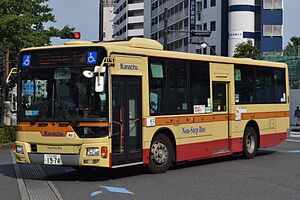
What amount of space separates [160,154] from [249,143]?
4.91 m

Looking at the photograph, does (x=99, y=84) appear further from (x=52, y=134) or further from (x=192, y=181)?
(x=192, y=181)

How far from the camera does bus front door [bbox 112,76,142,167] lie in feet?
39.8

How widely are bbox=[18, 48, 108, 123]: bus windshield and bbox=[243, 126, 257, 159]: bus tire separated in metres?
6.70

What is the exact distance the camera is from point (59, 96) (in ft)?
40.0

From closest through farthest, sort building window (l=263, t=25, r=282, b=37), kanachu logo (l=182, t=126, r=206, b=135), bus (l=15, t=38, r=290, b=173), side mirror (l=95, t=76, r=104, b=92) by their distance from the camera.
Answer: side mirror (l=95, t=76, r=104, b=92)
bus (l=15, t=38, r=290, b=173)
kanachu logo (l=182, t=126, r=206, b=135)
building window (l=263, t=25, r=282, b=37)

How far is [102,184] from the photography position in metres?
11.9

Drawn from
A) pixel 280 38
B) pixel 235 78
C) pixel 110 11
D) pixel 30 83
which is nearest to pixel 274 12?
pixel 280 38

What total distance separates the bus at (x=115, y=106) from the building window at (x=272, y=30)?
168ft

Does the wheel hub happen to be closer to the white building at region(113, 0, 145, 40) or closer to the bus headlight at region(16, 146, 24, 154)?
the bus headlight at region(16, 146, 24, 154)

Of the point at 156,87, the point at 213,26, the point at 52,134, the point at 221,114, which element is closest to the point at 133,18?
the point at 213,26

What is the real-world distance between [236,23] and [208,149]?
168 ft

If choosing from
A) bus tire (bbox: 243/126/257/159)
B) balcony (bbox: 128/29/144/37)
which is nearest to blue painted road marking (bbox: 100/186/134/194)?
bus tire (bbox: 243/126/257/159)

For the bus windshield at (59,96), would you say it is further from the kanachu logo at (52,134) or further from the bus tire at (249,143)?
the bus tire at (249,143)

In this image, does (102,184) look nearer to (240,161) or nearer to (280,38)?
(240,161)
